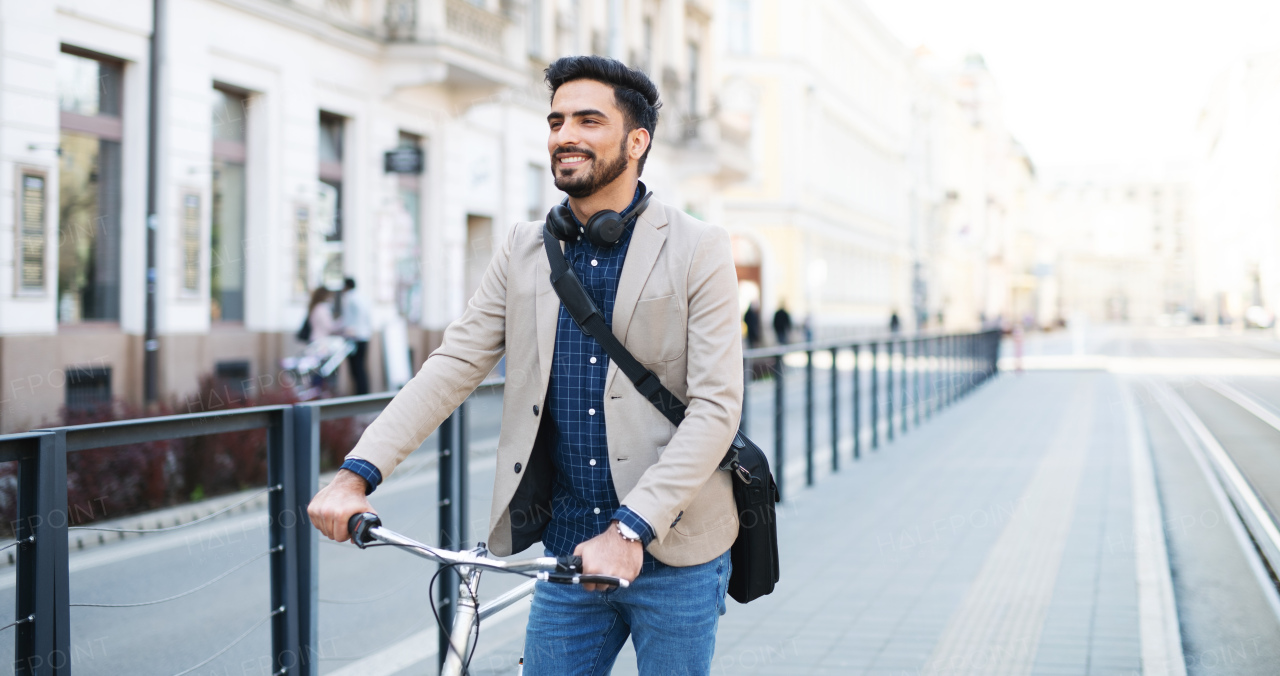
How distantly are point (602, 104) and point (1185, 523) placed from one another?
295 inches

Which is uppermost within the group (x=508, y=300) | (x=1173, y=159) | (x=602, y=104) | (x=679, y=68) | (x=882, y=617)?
(x=1173, y=159)

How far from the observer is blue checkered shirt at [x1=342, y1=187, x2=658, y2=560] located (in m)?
2.43

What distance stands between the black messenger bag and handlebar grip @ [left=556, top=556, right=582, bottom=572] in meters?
0.39

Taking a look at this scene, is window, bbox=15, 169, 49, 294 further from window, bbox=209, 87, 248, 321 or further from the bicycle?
the bicycle

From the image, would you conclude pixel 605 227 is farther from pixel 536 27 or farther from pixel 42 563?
pixel 536 27

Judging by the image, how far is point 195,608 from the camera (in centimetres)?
429

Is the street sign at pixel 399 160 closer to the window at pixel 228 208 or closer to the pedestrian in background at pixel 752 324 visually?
the window at pixel 228 208

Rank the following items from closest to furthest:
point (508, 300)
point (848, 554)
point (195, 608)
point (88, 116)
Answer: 1. point (508, 300)
2. point (195, 608)
3. point (848, 554)
4. point (88, 116)

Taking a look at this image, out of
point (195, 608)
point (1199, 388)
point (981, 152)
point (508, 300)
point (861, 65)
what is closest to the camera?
point (508, 300)

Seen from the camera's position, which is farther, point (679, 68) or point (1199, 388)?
point (679, 68)

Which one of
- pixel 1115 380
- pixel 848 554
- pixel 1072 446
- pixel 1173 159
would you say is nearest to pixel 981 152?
pixel 1115 380

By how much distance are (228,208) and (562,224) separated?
13.2m

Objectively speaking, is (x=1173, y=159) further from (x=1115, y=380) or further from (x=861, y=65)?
(x=1115, y=380)

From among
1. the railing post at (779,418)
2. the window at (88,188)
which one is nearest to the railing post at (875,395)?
the railing post at (779,418)
